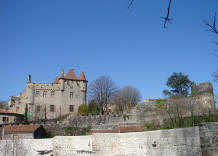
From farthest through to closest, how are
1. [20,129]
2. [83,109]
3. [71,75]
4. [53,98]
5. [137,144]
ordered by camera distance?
[71,75] < [53,98] < [83,109] < [20,129] < [137,144]

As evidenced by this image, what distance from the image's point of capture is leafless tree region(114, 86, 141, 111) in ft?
162

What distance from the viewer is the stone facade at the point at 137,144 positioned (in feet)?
36.6

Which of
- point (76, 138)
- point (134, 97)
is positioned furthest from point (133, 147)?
point (134, 97)

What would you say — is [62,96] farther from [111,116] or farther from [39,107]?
[111,116]

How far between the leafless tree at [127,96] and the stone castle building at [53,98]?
23.1 feet

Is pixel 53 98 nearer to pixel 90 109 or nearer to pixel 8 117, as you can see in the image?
pixel 90 109

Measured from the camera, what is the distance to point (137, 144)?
Answer: 14.3 metres

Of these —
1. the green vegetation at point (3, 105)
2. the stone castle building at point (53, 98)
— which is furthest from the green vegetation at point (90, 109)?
the green vegetation at point (3, 105)

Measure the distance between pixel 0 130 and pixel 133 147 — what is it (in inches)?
866

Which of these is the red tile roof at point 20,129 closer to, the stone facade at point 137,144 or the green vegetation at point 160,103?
the stone facade at point 137,144

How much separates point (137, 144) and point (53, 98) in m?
33.5

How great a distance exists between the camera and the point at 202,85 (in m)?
22.4

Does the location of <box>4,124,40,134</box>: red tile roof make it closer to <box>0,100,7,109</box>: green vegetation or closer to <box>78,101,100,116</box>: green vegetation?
<box>78,101,100,116</box>: green vegetation

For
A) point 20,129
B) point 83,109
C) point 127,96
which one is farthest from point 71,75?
point 20,129
